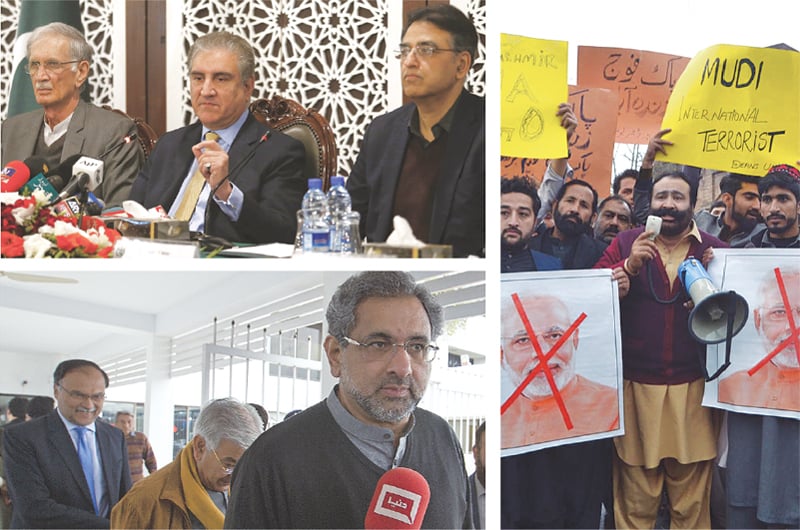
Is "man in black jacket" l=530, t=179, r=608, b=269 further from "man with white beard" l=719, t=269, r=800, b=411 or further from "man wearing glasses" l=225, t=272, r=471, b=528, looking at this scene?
"man wearing glasses" l=225, t=272, r=471, b=528

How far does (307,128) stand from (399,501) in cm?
118

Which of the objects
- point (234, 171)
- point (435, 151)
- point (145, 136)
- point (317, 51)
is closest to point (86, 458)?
point (234, 171)

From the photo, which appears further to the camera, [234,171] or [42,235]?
[234,171]

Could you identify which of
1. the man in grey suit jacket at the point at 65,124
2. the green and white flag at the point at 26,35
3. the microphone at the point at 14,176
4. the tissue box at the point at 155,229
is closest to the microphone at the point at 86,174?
the man in grey suit jacket at the point at 65,124

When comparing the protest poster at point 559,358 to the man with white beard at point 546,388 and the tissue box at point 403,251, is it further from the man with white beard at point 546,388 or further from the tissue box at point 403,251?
the tissue box at point 403,251

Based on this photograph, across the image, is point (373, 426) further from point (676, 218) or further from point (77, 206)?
point (676, 218)

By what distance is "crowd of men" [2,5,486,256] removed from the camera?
2.72 meters

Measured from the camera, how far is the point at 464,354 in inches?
94.5

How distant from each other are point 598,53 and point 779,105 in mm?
682

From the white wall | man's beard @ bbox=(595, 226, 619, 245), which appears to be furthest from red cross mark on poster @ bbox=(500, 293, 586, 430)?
the white wall

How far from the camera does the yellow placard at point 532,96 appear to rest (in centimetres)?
337

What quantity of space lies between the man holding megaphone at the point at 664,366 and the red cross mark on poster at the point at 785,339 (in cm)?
20

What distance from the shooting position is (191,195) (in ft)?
9.18

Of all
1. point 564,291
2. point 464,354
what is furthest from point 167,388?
point 564,291
